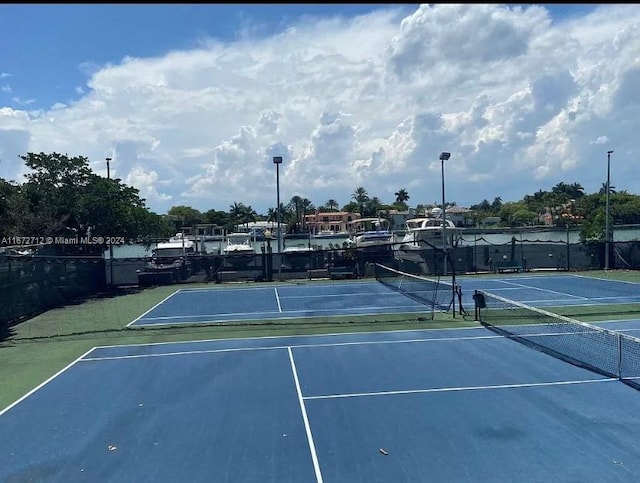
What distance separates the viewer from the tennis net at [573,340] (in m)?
12.5

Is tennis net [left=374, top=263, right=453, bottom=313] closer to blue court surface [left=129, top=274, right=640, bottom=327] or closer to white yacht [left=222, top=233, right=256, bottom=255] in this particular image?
blue court surface [left=129, top=274, right=640, bottom=327]

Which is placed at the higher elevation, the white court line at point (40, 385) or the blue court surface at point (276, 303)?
the blue court surface at point (276, 303)

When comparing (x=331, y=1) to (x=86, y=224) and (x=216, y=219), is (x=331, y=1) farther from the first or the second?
(x=216, y=219)

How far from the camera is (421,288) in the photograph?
27.0m

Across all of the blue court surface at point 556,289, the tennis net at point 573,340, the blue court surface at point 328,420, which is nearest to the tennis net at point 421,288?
the blue court surface at point 556,289

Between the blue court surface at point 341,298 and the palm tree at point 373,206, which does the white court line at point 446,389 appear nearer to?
the blue court surface at point 341,298

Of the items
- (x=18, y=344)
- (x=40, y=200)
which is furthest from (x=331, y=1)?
(x=40, y=200)

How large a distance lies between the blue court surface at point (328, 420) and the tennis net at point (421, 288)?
315 inches

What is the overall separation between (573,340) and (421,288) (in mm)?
11786

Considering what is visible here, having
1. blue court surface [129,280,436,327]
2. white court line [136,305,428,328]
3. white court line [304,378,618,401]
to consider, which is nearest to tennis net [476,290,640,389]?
white court line [304,378,618,401]

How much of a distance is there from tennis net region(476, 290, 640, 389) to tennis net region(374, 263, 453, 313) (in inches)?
112

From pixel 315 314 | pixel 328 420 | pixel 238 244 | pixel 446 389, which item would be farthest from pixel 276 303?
pixel 238 244

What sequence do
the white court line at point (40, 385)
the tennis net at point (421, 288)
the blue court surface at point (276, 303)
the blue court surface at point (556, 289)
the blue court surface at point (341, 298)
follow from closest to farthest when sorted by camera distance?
the white court line at point (40, 385) < the blue court surface at point (276, 303) < the blue court surface at point (341, 298) < the tennis net at point (421, 288) < the blue court surface at point (556, 289)

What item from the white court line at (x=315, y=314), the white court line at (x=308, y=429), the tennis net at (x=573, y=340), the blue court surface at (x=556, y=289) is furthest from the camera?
the blue court surface at (x=556, y=289)
